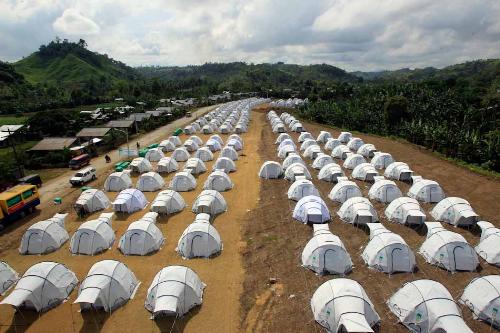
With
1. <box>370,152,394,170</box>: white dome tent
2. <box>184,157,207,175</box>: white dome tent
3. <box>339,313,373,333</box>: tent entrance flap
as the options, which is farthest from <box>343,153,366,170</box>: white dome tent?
<box>339,313,373,333</box>: tent entrance flap

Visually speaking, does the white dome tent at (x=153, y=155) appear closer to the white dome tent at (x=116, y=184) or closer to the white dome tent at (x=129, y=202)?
the white dome tent at (x=116, y=184)

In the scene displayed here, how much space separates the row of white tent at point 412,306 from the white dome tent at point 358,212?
8.22 m

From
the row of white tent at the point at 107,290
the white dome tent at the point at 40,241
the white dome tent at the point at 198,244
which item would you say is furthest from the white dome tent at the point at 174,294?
the white dome tent at the point at 40,241

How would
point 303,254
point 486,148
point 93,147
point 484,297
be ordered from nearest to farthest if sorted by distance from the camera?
point 484,297 < point 303,254 < point 486,148 < point 93,147

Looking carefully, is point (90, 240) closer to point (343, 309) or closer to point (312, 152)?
point (343, 309)

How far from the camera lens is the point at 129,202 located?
28.9 meters

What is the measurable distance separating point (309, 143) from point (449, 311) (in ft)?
112

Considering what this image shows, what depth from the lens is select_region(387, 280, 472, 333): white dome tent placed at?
14.8 m

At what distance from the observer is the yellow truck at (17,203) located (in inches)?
1064

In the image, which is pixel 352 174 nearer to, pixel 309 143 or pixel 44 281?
pixel 309 143

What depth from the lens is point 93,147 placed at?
49.8 m

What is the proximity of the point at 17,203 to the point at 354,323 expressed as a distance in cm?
2689

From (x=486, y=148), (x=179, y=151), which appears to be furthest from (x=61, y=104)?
(x=486, y=148)

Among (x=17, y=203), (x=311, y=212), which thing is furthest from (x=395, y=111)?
(x=17, y=203)
